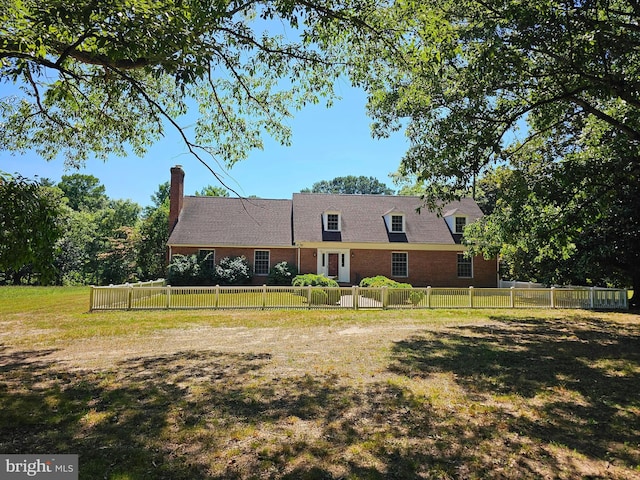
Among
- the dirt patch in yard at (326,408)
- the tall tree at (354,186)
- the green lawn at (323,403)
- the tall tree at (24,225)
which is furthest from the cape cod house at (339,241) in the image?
the tall tree at (354,186)

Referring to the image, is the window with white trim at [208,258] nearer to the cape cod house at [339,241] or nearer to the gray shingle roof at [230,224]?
the cape cod house at [339,241]

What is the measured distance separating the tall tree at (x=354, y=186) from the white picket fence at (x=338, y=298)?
246ft

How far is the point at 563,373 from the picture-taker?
22.6 feet

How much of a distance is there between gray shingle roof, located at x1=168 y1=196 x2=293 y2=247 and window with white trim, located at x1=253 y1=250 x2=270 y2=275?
0.70m

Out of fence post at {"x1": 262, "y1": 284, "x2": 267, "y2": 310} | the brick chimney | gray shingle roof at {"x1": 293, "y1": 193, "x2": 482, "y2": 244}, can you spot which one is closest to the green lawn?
fence post at {"x1": 262, "y1": 284, "x2": 267, "y2": 310}

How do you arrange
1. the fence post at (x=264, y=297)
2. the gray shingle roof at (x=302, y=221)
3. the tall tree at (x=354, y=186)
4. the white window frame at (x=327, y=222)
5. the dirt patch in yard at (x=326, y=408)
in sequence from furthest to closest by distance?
the tall tree at (x=354, y=186), the white window frame at (x=327, y=222), the gray shingle roof at (x=302, y=221), the fence post at (x=264, y=297), the dirt patch in yard at (x=326, y=408)

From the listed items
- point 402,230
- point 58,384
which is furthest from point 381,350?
point 402,230

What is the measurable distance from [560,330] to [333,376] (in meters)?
8.67

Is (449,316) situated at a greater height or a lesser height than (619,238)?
lesser

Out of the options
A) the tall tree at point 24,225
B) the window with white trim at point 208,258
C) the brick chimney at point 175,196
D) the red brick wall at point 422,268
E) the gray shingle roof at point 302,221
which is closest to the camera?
the tall tree at point 24,225

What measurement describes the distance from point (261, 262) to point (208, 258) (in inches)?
137

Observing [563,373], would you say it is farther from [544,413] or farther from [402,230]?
[402,230]

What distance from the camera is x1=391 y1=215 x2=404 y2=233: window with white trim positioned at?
26859 millimetres

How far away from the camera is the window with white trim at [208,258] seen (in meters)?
24.4
